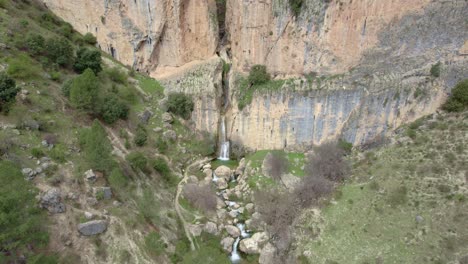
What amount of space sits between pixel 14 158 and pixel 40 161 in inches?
59.4

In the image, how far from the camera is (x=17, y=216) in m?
18.0

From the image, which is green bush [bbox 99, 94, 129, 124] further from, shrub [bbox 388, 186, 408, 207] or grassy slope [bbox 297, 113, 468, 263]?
shrub [bbox 388, 186, 408, 207]

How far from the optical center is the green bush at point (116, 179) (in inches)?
966

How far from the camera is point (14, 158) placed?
22.6 m

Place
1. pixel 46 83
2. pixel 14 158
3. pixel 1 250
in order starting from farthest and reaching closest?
pixel 46 83 → pixel 14 158 → pixel 1 250

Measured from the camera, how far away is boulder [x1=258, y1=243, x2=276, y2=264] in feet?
84.6

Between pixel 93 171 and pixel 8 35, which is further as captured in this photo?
pixel 8 35

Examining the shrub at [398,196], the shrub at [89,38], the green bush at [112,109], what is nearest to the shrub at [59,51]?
the shrub at [89,38]

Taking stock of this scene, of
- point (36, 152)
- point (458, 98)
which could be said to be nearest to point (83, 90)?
point (36, 152)

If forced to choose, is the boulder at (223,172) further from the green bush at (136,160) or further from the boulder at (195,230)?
the green bush at (136,160)

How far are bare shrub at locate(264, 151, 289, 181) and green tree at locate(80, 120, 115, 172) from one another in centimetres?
1353

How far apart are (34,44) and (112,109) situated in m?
8.83

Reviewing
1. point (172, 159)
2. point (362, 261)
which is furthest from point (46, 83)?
point (362, 261)

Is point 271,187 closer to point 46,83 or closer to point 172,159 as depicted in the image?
point 172,159
